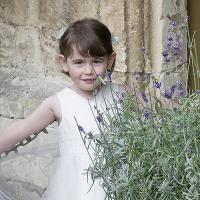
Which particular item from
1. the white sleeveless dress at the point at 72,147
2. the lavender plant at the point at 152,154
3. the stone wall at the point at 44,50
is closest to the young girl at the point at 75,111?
the white sleeveless dress at the point at 72,147

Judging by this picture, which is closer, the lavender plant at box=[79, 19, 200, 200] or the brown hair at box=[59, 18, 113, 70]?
the lavender plant at box=[79, 19, 200, 200]

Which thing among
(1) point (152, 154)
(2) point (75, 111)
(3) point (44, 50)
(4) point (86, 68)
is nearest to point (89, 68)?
(4) point (86, 68)

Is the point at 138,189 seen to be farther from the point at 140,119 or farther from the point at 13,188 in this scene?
the point at 13,188

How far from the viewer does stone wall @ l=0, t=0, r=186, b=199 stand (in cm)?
339

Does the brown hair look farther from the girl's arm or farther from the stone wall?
the stone wall

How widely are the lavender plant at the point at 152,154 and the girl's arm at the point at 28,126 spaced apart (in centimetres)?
69

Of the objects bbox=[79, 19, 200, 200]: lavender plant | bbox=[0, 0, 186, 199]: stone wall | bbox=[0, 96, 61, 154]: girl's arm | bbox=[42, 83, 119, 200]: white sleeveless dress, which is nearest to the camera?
bbox=[79, 19, 200, 200]: lavender plant

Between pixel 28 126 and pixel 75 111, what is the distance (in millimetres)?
244

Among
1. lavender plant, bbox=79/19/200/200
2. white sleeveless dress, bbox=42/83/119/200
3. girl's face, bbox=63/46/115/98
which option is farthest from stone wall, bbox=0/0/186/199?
lavender plant, bbox=79/19/200/200

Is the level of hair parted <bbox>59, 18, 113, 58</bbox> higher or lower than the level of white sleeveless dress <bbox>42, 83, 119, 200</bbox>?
higher

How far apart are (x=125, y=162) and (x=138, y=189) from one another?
9 centimetres

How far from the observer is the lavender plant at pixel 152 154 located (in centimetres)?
153

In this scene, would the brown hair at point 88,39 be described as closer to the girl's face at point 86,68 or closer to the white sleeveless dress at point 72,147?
the girl's face at point 86,68

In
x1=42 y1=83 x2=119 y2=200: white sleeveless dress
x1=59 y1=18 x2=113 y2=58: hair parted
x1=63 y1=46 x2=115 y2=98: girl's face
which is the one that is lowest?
x1=42 y1=83 x2=119 y2=200: white sleeveless dress
